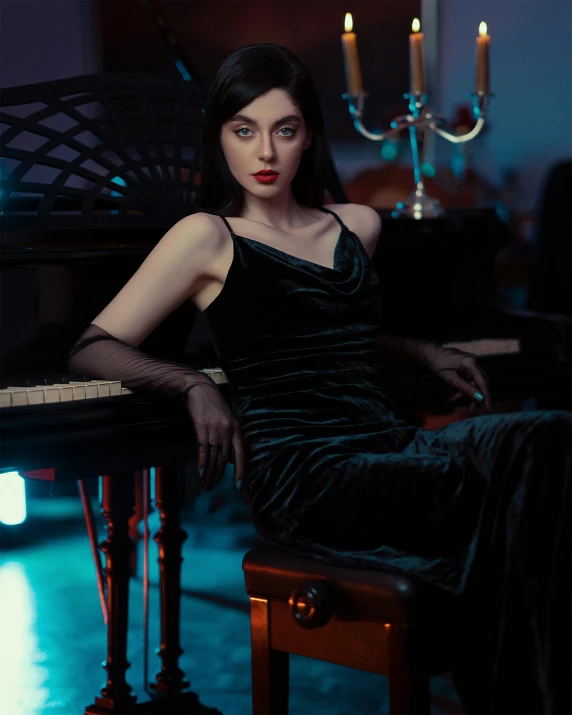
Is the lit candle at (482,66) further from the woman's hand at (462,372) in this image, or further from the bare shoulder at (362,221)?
the woman's hand at (462,372)

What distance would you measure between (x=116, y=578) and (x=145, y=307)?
0.76 metres

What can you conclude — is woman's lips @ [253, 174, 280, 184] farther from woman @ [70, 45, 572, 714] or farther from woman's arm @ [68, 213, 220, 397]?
woman's arm @ [68, 213, 220, 397]

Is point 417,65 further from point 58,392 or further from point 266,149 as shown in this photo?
point 58,392

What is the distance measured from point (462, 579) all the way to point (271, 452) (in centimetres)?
41

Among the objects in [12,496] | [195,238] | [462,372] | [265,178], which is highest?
[265,178]

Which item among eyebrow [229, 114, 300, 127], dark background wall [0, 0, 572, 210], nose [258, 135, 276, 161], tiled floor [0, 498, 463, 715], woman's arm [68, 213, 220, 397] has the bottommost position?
tiled floor [0, 498, 463, 715]

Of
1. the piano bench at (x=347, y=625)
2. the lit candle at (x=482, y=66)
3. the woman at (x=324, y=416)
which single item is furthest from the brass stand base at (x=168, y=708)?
the lit candle at (x=482, y=66)

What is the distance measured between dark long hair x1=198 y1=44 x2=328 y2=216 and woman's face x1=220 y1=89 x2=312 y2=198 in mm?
17

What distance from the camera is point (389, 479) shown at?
5.86 feet

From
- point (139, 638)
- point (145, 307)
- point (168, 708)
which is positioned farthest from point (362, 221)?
point (139, 638)

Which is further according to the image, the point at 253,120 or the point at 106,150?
the point at 106,150

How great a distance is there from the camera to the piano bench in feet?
5.65

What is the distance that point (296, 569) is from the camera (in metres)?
1.84

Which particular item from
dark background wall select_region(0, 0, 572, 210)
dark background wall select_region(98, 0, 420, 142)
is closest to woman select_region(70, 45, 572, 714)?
dark background wall select_region(0, 0, 572, 210)
